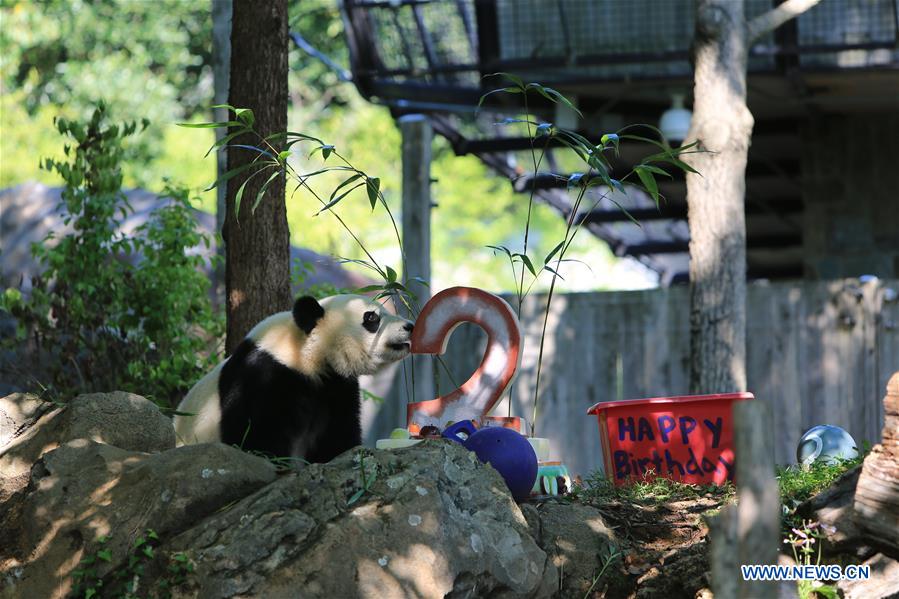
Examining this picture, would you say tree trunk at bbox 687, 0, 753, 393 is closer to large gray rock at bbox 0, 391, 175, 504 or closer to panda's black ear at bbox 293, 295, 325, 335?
panda's black ear at bbox 293, 295, 325, 335

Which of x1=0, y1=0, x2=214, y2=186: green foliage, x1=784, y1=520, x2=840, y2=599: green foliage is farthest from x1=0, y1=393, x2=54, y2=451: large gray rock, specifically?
x1=0, y1=0, x2=214, y2=186: green foliage

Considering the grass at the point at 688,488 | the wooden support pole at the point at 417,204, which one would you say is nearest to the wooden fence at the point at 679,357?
the wooden support pole at the point at 417,204

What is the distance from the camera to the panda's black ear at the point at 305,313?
5016mm

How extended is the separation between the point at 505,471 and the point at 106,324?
3580mm

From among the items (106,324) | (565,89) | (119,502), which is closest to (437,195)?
(565,89)

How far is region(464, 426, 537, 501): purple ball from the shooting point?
4570 mm

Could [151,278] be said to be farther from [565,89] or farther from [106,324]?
[565,89]

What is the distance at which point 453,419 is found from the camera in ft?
17.5

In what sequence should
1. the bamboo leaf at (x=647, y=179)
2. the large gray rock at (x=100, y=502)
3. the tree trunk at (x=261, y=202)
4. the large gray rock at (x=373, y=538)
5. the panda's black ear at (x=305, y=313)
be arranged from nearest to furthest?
the large gray rock at (x=373, y=538) < the large gray rock at (x=100, y=502) < the panda's black ear at (x=305, y=313) < the bamboo leaf at (x=647, y=179) < the tree trunk at (x=261, y=202)

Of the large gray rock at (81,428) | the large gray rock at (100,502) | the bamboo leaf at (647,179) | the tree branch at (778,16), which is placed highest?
the tree branch at (778,16)

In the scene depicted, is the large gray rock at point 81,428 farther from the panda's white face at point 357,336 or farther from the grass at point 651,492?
the grass at point 651,492

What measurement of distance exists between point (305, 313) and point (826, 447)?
100 inches

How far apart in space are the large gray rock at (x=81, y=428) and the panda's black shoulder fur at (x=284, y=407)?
293 mm

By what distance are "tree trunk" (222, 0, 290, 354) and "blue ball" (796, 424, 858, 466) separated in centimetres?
269
